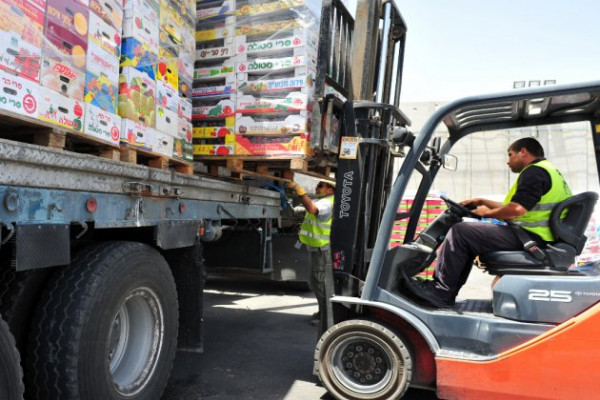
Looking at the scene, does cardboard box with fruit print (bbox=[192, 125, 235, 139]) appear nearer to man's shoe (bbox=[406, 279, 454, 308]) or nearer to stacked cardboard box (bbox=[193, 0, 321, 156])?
stacked cardboard box (bbox=[193, 0, 321, 156])

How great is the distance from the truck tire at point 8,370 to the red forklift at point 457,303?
195 centimetres

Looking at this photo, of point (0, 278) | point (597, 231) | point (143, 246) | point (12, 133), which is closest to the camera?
point (0, 278)

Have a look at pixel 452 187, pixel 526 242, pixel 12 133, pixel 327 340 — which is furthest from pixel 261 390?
pixel 452 187

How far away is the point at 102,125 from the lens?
264 cm

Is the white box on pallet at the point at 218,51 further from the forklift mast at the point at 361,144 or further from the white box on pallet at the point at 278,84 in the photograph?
the forklift mast at the point at 361,144

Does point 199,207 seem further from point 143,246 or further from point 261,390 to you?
point 261,390

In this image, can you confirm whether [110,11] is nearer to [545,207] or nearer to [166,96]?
[166,96]

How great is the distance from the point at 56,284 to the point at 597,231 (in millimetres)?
8220

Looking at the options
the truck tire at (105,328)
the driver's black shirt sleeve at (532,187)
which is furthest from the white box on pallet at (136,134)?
the driver's black shirt sleeve at (532,187)

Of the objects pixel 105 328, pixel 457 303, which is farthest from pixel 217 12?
pixel 457 303

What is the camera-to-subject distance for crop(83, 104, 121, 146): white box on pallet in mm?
2541

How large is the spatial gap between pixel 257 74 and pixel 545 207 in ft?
7.63

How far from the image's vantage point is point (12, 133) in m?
2.52

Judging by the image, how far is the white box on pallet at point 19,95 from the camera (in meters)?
2.04
